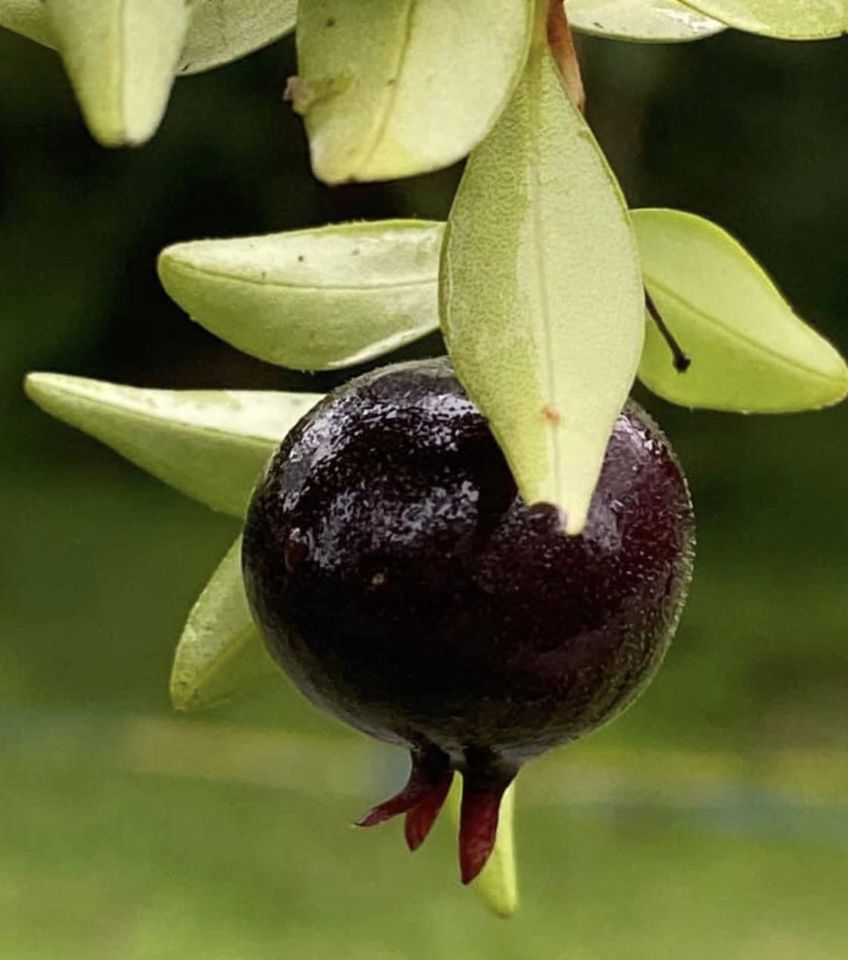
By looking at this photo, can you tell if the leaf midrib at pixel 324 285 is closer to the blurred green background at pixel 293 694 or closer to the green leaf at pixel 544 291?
the green leaf at pixel 544 291

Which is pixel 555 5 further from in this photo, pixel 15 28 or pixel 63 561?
pixel 63 561

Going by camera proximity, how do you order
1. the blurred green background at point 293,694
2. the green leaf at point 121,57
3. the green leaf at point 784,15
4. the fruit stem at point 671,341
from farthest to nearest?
the blurred green background at point 293,694 → the fruit stem at point 671,341 → the green leaf at point 784,15 → the green leaf at point 121,57

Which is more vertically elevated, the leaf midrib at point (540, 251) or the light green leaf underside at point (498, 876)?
the leaf midrib at point (540, 251)

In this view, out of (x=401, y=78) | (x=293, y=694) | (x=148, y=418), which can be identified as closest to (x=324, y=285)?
(x=148, y=418)

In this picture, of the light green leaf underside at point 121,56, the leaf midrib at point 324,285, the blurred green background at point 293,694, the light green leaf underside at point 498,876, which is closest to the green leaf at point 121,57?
the light green leaf underside at point 121,56

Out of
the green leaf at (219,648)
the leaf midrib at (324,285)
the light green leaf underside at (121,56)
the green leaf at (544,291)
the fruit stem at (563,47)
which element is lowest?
the green leaf at (219,648)

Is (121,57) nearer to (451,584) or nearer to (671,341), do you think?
(451,584)
